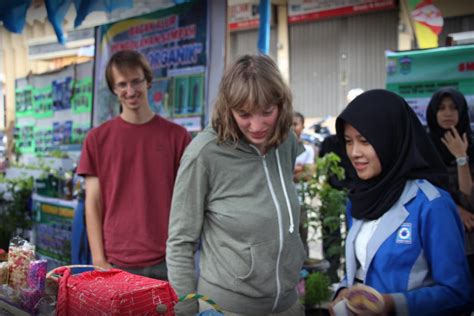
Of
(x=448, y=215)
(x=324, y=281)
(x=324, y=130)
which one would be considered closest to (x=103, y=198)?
(x=448, y=215)

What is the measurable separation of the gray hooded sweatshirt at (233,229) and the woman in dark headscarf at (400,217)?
26 centimetres

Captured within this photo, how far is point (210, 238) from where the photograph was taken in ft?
6.39

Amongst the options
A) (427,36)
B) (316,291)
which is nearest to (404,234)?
(316,291)

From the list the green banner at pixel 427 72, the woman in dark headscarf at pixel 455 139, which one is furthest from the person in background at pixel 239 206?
the green banner at pixel 427 72

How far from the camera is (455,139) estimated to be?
341 centimetres

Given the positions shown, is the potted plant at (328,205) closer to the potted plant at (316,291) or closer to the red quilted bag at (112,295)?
the potted plant at (316,291)

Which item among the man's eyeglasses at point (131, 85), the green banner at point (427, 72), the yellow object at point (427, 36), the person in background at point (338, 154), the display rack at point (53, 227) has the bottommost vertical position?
the display rack at point (53, 227)

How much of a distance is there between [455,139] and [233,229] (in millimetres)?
2124

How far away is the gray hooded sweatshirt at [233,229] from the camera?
187 cm

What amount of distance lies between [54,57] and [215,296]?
496cm

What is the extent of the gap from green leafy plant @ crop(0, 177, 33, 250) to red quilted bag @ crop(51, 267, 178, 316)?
4195mm

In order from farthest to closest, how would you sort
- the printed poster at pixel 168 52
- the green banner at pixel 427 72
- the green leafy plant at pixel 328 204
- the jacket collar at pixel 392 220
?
the green banner at pixel 427 72 → the green leafy plant at pixel 328 204 → the printed poster at pixel 168 52 → the jacket collar at pixel 392 220

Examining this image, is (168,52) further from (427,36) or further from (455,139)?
(427,36)

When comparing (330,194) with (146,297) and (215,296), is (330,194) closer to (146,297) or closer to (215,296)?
(215,296)
